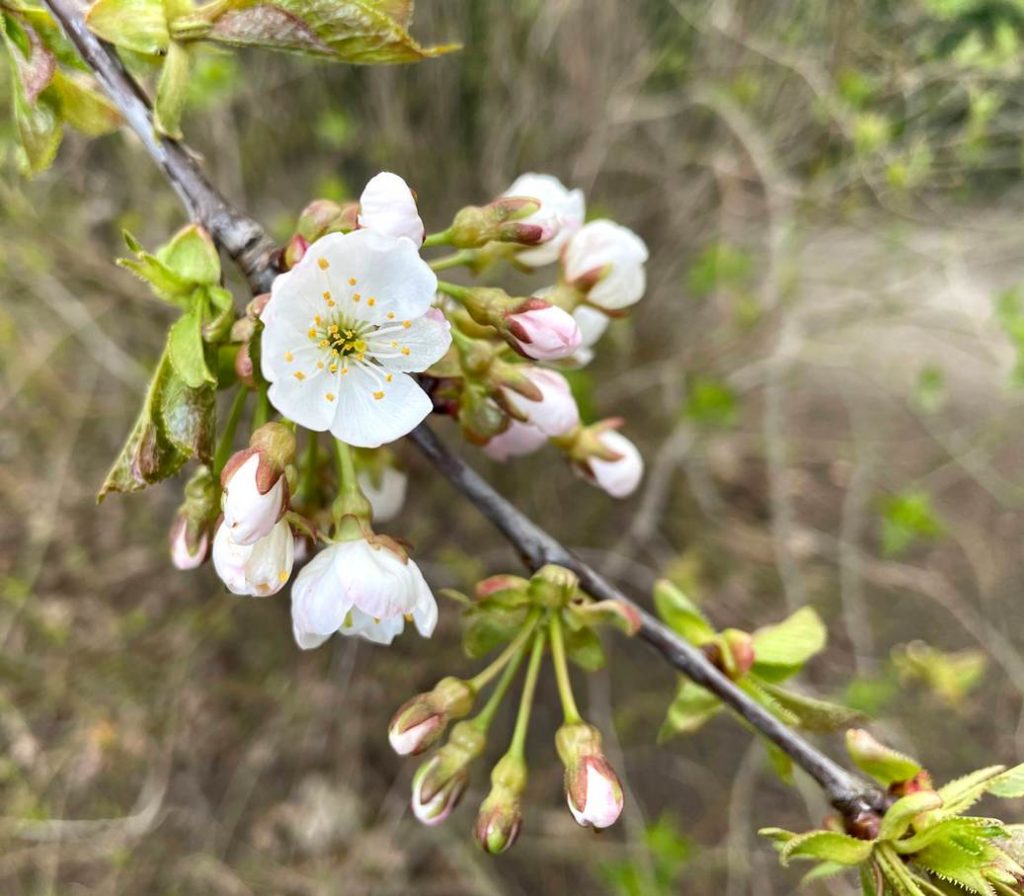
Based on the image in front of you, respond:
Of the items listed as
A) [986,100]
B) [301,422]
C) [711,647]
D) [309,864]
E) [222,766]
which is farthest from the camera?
[222,766]

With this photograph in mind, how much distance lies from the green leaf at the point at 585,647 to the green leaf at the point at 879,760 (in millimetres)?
251

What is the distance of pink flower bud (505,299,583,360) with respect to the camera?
656 millimetres

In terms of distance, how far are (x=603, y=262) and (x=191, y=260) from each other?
0.43 meters

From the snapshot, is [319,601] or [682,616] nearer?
[319,601]

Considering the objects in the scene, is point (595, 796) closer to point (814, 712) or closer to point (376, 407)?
point (814, 712)

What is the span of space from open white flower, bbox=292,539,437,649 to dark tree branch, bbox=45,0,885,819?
0.12m

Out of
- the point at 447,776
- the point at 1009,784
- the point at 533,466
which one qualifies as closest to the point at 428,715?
the point at 447,776

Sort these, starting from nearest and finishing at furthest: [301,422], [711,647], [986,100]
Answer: [301,422]
[711,647]
[986,100]

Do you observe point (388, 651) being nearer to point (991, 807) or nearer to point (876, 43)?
point (991, 807)

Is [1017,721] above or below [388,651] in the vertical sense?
below

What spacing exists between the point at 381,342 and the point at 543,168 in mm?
1871

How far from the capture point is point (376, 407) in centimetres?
66

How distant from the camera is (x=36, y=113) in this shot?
72 cm

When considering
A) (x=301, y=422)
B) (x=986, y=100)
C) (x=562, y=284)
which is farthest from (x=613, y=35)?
(x=301, y=422)
